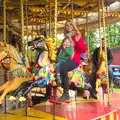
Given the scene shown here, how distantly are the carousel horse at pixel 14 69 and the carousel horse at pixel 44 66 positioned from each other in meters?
0.10

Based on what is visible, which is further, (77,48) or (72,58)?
(77,48)

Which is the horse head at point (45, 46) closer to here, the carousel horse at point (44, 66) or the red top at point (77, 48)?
the carousel horse at point (44, 66)

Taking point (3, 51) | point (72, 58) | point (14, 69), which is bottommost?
point (14, 69)

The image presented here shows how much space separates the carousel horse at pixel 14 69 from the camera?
4789 mm

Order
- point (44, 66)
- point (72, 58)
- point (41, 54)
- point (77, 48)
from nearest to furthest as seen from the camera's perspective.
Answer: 1. point (44, 66)
2. point (41, 54)
3. point (72, 58)
4. point (77, 48)

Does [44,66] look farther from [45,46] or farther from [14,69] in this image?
[14,69]

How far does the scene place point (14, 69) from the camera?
4.88 metres

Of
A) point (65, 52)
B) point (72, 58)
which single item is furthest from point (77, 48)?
point (65, 52)

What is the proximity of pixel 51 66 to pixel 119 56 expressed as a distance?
22426 millimetres

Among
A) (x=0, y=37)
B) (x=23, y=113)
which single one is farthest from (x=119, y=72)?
(x=23, y=113)

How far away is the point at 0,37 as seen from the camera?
872cm

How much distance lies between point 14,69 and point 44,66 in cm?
52

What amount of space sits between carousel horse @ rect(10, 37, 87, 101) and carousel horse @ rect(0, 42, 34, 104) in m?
0.10

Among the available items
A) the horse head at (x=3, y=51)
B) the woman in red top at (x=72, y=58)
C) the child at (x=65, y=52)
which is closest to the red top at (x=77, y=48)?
the woman in red top at (x=72, y=58)
